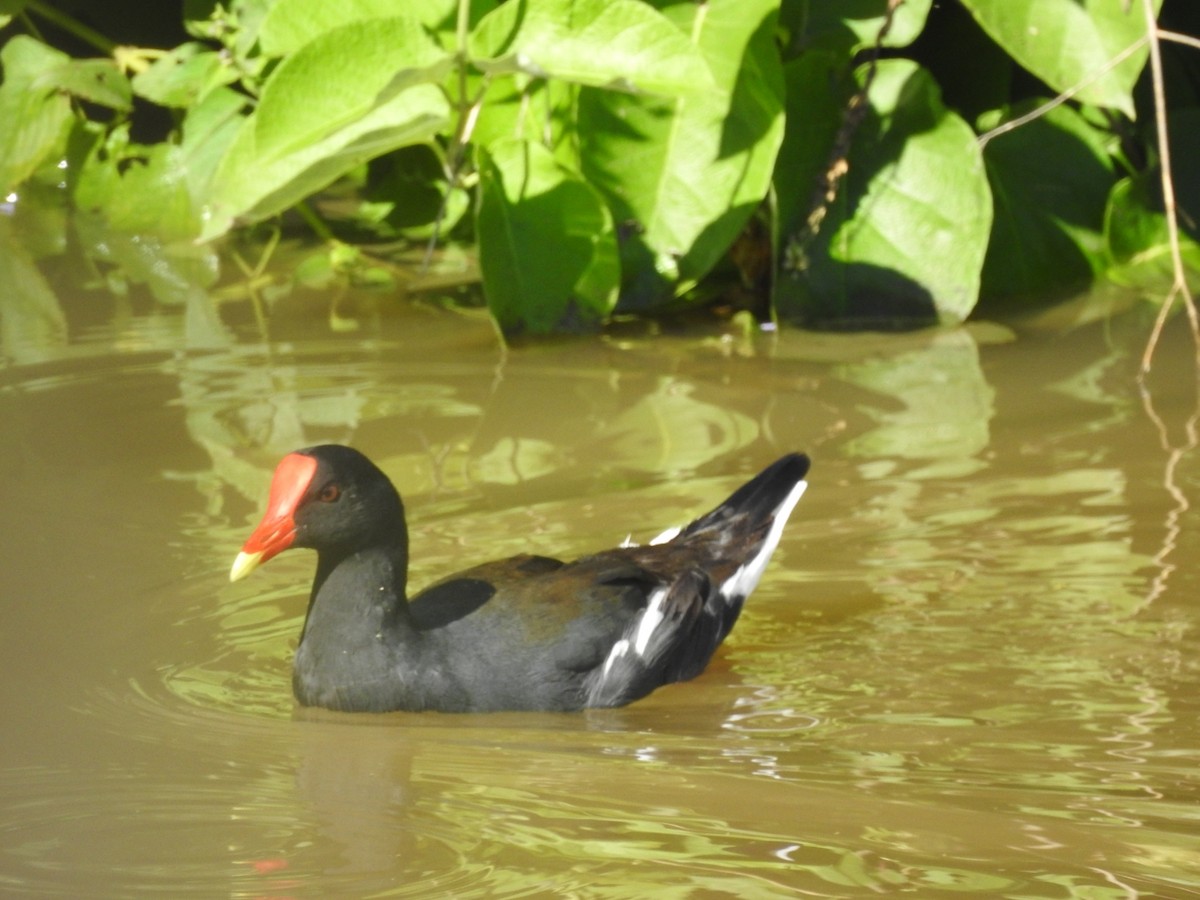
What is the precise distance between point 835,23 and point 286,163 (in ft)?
5.90

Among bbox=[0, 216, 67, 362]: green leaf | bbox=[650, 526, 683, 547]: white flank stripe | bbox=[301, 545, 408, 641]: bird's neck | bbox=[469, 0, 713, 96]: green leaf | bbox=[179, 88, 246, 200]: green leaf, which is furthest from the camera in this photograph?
bbox=[179, 88, 246, 200]: green leaf

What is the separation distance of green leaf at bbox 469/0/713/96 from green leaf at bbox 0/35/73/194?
7.76 ft

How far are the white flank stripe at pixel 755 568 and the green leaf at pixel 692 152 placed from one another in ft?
5.30

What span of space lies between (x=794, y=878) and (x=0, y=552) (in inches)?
77.7

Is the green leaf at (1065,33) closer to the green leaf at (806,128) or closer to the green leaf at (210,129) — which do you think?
the green leaf at (806,128)

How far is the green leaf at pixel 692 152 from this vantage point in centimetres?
471

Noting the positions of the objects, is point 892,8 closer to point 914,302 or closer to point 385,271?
point 914,302

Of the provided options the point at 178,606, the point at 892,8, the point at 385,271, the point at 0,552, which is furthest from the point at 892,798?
the point at 385,271

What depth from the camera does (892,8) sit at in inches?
185

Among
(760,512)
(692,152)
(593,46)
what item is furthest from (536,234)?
(760,512)

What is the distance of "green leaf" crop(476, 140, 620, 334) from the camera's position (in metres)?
4.66

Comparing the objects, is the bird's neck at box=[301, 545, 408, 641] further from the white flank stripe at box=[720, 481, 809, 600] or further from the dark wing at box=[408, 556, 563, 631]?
the white flank stripe at box=[720, 481, 809, 600]

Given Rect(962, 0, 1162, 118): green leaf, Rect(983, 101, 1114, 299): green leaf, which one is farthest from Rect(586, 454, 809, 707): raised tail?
Rect(983, 101, 1114, 299): green leaf

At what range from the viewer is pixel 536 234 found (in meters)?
4.68
